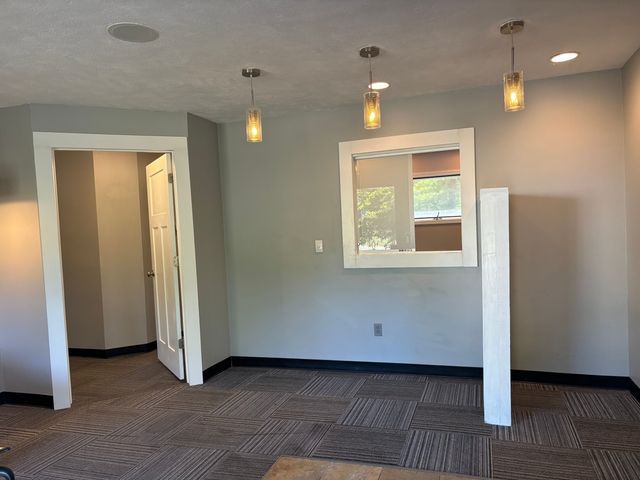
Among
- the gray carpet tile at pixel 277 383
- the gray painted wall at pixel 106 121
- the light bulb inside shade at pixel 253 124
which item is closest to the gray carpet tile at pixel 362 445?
the gray carpet tile at pixel 277 383

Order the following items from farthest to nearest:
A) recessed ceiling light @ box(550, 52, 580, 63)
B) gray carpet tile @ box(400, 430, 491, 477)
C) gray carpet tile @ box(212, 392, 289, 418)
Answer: gray carpet tile @ box(212, 392, 289, 418) < recessed ceiling light @ box(550, 52, 580, 63) < gray carpet tile @ box(400, 430, 491, 477)

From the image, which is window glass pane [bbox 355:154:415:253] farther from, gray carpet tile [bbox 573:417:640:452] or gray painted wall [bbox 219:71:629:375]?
gray carpet tile [bbox 573:417:640:452]

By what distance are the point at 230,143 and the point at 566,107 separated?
2.98 meters

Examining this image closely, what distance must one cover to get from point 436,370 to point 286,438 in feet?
5.30

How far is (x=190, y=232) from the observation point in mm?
4004

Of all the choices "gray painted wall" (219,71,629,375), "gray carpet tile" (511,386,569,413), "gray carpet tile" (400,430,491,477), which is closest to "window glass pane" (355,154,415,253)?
"gray painted wall" (219,71,629,375)

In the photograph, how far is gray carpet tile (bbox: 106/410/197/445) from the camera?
9.78ft

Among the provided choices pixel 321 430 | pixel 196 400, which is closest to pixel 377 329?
pixel 321 430

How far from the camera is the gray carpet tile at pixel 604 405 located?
302cm

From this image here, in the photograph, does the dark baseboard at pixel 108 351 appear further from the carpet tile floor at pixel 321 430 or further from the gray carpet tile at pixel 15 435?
the gray carpet tile at pixel 15 435

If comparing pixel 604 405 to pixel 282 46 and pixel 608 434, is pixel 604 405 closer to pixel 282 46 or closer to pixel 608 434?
pixel 608 434

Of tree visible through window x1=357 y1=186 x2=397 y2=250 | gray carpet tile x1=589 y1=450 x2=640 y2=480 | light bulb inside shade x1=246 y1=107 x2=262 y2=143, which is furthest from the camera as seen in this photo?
tree visible through window x1=357 y1=186 x2=397 y2=250

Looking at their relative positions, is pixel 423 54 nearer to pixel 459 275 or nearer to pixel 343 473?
pixel 459 275

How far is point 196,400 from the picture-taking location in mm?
3645
